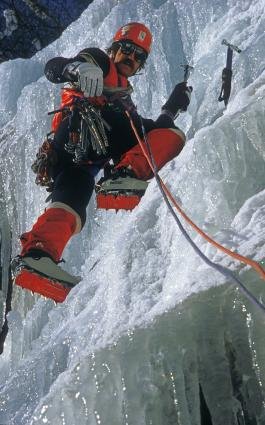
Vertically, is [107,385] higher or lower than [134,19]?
lower

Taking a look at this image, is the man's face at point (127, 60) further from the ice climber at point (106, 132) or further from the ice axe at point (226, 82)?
the ice axe at point (226, 82)

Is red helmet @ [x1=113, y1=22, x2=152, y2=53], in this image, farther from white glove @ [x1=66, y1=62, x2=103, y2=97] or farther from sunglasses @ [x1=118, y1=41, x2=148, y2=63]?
white glove @ [x1=66, y1=62, x2=103, y2=97]

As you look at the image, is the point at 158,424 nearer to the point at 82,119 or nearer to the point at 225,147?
the point at 225,147

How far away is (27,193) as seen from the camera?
4996 millimetres

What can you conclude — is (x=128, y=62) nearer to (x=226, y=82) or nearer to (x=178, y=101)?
(x=178, y=101)

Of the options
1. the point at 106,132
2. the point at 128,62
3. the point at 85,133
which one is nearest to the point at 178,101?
the point at 128,62

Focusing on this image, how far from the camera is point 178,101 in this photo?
3.39 meters

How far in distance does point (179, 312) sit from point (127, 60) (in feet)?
6.25

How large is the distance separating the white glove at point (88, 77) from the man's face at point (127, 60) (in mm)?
543

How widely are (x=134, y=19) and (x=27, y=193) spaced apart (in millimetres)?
1575

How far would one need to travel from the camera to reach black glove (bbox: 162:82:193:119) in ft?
11.1

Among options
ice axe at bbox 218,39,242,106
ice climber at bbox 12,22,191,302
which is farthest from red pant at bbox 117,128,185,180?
ice axe at bbox 218,39,242,106

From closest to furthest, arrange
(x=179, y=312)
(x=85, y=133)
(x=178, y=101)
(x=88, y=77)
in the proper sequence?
(x=179, y=312) < (x=88, y=77) < (x=85, y=133) < (x=178, y=101)

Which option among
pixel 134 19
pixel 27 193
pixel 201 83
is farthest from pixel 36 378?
pixel 134 19
